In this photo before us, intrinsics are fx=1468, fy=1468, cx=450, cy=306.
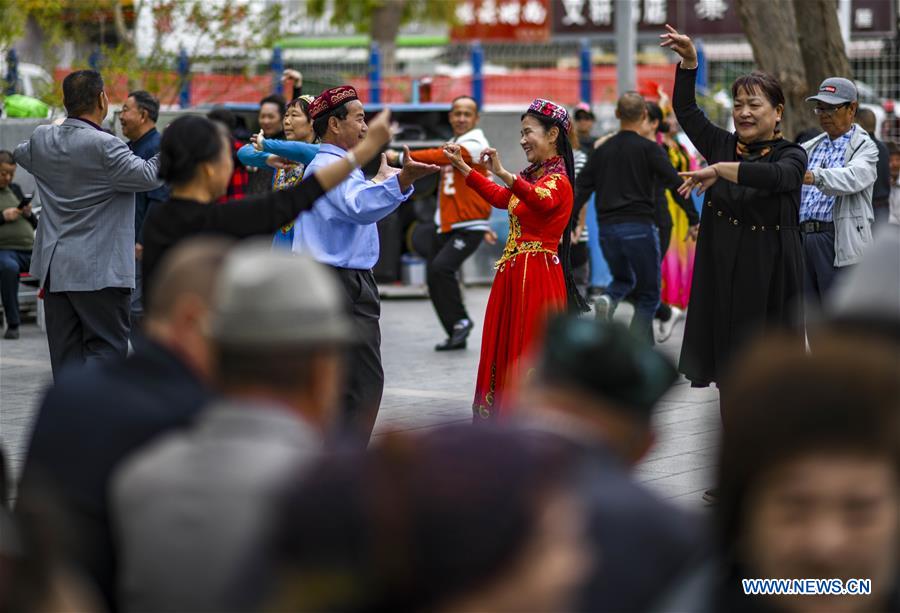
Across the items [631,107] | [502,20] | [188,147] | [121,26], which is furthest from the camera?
[502,20]

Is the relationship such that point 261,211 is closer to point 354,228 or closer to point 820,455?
point 354,228

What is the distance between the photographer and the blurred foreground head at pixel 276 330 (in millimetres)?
2531

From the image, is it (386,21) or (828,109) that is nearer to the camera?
(828,109)

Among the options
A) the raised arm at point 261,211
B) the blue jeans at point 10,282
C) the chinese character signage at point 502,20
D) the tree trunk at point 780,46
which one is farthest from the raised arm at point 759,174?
the chinese character signage at point 502,20

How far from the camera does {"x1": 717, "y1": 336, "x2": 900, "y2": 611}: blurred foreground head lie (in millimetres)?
2230

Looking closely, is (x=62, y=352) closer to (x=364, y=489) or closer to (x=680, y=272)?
(x=364, y=489)

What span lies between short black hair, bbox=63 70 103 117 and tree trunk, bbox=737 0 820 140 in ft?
29.4

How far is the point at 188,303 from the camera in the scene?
3.18 meters

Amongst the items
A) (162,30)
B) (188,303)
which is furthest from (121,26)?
(188,303)

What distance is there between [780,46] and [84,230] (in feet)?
30.4

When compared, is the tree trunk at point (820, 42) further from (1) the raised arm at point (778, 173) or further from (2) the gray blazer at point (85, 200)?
(2) the gray blazer at point (85, 200)

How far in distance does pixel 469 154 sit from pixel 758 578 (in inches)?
215

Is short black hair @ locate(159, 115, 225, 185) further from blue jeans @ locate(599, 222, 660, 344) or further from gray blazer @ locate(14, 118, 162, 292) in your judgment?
blue jeans @ locate(599, 222, 660, 344)

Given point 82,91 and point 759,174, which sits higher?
point 82,91
